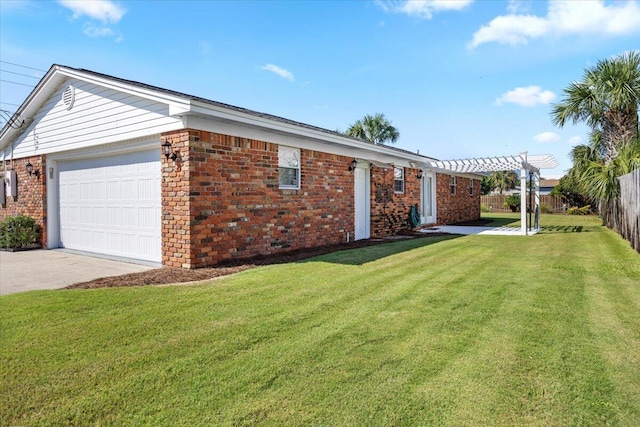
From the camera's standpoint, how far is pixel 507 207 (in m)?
32.8

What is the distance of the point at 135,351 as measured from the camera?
11.2ft

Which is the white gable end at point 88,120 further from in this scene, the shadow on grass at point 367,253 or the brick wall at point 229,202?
the shadow on grass at point 367,253

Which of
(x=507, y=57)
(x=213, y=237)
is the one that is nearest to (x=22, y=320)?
(x=213, y=237)

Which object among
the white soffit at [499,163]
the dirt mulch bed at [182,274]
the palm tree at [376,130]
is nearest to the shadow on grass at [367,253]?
the dirt mulch bed at [182,274]

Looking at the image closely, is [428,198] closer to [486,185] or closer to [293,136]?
[293,136]

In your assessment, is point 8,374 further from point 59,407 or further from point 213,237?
point 213,237

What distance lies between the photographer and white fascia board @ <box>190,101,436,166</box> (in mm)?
7065

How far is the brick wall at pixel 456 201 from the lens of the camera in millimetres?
18281

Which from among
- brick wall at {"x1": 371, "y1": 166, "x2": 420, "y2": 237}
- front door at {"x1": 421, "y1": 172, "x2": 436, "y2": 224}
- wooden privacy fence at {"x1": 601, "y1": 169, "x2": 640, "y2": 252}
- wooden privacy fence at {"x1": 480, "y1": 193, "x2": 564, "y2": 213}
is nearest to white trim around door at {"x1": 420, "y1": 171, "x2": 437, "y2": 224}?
front door at {"x1": 421, "y1": 172, "x2": 436, "y2": 224}

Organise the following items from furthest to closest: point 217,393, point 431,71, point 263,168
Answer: point 431,71
point 263,168
point 217,393

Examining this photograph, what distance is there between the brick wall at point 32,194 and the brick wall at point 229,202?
5.87 m

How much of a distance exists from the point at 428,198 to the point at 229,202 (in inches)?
463

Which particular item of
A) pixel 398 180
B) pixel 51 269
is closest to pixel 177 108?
pixel 51 269

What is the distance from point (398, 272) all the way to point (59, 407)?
17.0ft
